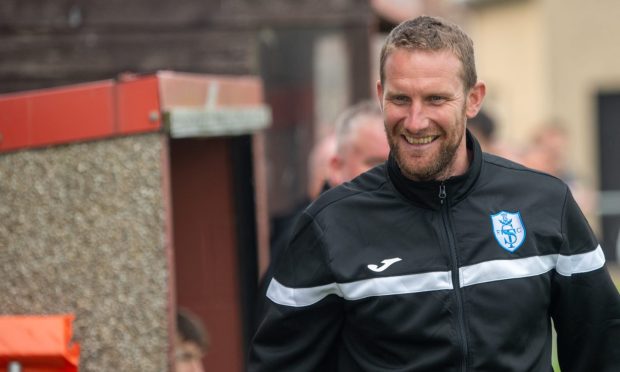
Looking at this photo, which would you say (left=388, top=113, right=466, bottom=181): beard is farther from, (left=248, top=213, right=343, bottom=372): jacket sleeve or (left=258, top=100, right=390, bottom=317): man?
(left=258, top=100, right=390, bottom=317): man

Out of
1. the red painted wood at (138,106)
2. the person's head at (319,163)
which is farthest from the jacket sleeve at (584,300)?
the person's head at (319,163)

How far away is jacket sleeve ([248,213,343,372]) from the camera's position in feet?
11.8

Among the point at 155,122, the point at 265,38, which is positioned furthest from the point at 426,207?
the point at 265,38

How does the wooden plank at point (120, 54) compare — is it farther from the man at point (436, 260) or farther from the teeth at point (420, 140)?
the teeth at point (420, 140)

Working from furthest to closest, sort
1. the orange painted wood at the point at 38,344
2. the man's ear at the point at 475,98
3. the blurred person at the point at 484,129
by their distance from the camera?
the blurred person at the point at 484,129 < the orange painted wood at the point at 38,344 < the man's ear at the point at 475,98

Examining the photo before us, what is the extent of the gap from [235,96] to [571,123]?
17.0 m

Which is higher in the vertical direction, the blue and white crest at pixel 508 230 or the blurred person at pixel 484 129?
the blurred person at pixel 484 129

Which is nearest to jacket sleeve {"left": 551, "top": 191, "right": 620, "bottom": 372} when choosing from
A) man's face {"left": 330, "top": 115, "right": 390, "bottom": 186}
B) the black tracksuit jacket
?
the black tracksuit jacket

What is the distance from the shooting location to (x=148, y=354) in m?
4.46

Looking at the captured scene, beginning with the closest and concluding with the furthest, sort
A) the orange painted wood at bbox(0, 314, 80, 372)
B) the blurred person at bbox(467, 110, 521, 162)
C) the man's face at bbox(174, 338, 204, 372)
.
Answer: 1. the orange painted wood at bbox(0, 314, 80, 372)
2. the man's face at bbox(174, 338, 204, 372)
3. the blurred person at bbox(467, 110, 521, 162)

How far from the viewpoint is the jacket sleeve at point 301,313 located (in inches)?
142

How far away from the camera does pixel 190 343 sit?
18.1ft

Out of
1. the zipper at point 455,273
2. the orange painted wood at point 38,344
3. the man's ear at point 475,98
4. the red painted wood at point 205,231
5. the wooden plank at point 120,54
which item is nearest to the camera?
the zipper at point 455,273

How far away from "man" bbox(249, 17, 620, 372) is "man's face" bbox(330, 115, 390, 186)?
1864 mm
